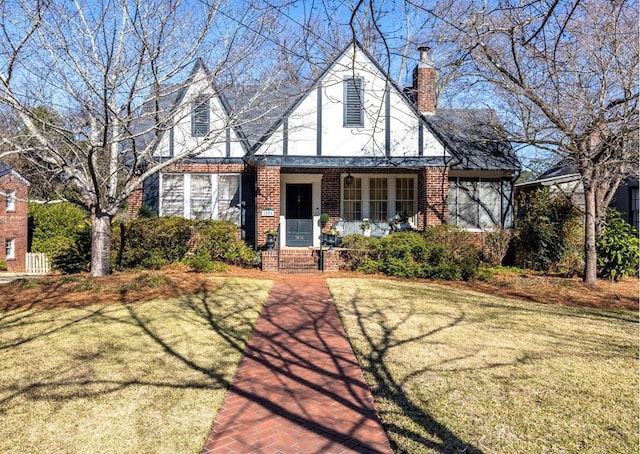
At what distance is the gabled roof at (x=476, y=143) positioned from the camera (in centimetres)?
1817

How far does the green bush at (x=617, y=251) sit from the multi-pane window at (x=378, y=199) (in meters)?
7.05

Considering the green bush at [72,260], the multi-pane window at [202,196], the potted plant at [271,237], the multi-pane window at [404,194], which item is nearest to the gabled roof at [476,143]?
the multi-pane window at [404,194]

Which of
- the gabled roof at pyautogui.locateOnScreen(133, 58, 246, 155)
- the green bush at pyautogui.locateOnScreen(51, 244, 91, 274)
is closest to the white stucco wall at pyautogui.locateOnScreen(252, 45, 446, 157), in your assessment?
the gabled roof at pyautogui.locateOnScreen(133, 58, 246, 155)

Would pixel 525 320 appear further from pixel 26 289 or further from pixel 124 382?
pixel 26 289

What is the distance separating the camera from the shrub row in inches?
538

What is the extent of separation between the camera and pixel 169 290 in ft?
35.8

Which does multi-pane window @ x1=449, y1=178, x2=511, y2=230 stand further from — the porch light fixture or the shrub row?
the shrub row

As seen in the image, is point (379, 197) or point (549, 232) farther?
point (379, 197)

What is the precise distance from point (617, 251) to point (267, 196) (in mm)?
9697

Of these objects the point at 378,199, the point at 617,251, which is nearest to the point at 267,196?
the point at 378,199

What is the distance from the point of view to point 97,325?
26.0 ft

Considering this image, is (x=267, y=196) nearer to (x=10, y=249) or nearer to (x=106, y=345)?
(x=106, y=345)

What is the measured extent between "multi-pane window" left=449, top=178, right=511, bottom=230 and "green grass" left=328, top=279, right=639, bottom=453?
8.82 meters

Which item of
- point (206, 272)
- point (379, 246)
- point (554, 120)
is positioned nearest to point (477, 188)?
point (379, 246)
